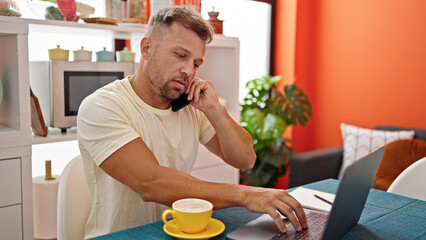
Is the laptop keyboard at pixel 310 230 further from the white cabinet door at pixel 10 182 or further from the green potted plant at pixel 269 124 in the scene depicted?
the green potted plant at pixel 269 124

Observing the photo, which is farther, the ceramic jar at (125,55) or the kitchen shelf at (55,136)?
the ceramic jar at (125,55)

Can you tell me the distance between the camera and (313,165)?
340 cm

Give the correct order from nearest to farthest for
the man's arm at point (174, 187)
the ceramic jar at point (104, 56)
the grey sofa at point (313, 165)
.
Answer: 1. the man's arm at point (174, 187)
2. the ceramic jar at point (104, 56)
3. the grey sofa at point (313, 165)

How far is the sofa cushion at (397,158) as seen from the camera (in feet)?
10.4

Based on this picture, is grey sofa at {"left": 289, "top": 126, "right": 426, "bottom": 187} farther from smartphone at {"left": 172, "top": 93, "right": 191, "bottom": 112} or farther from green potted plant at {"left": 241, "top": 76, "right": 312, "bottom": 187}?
smartphone at {"left": 172, "top": 93, "right": 191, "bottom": 112}

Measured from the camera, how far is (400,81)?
366cm

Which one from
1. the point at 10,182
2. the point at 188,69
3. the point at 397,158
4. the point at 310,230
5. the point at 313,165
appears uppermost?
the point at 188,69

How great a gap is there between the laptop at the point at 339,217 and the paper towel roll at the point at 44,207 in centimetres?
134

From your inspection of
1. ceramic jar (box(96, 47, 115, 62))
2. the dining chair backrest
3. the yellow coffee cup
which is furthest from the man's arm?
ceramic jar (box(96, 47, 115, 62))

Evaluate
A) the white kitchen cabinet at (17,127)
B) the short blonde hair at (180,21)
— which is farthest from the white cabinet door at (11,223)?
the short blonde hair at (180,21)

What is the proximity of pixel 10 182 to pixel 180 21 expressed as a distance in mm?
1089

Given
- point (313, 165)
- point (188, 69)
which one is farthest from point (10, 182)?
point (313, 165)

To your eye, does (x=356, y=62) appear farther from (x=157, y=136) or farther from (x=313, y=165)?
(x=157, y=136)

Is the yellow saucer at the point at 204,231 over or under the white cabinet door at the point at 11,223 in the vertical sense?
over
